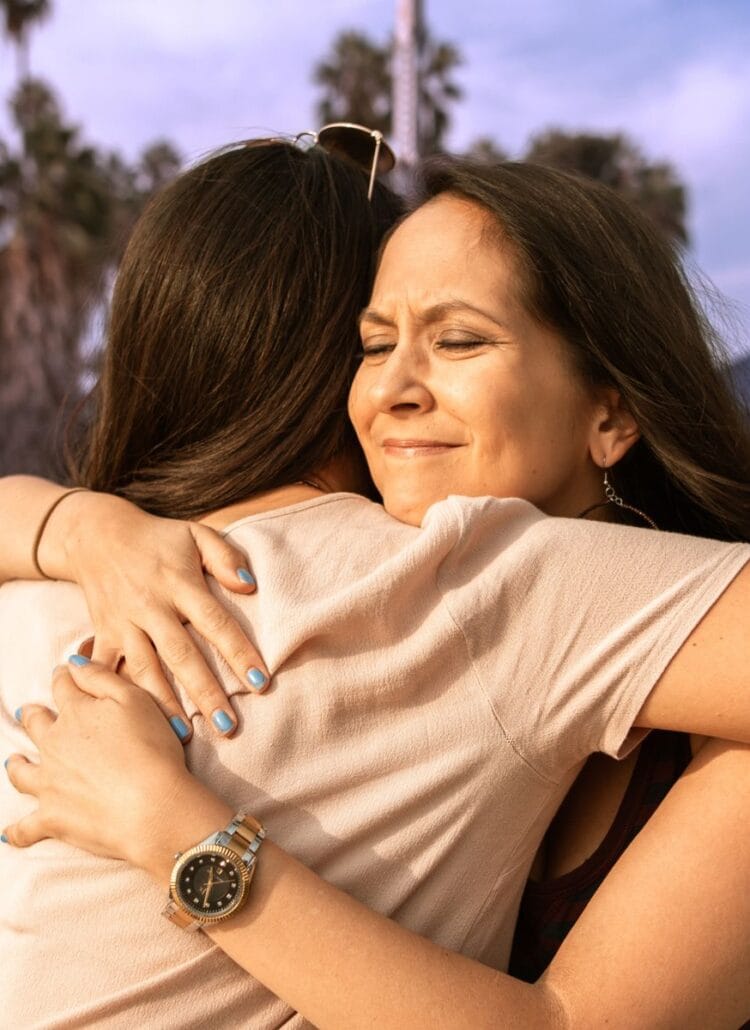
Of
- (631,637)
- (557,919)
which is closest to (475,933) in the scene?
(557,919)

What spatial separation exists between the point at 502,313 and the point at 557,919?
4.01 ft

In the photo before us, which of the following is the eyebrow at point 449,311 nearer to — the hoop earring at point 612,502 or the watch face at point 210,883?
the hoop earring at point 612,502

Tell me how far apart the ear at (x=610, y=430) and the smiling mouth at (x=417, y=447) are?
364 mm

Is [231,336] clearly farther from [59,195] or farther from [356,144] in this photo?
[59,195]

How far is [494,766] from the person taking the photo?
1962mm

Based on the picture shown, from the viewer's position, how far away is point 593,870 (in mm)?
2281

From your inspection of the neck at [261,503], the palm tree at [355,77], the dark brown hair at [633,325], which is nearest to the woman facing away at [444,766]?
the neck at [261,503]

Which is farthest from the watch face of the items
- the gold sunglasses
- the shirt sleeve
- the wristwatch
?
the gold sunglasses

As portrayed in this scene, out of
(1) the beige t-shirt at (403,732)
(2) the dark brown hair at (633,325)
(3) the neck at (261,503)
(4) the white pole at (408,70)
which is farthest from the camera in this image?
(4) the white pole at (408,70)

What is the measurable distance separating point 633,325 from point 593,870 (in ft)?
3.78

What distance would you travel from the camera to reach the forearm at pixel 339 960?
71.5 inches

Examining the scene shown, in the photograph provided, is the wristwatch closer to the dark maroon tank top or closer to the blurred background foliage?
the dark maroon tank top

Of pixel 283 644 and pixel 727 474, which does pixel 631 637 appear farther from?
pixel 727 474

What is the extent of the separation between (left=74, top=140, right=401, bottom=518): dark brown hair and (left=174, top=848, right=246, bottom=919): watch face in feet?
2.91
